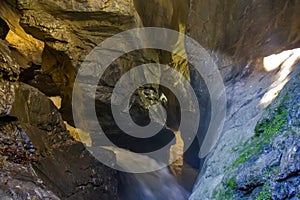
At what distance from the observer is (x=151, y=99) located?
31.4 feet

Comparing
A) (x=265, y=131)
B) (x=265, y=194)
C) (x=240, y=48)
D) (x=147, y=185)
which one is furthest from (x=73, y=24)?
(x=265, y=194)

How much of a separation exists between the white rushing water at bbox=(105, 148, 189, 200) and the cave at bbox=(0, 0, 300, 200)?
0.14 feet

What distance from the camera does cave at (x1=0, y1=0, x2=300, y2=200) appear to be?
278 centimetres

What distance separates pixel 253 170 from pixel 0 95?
4.93m

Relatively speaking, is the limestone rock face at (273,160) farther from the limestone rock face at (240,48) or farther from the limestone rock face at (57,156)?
the limestone rock face at (57,156)

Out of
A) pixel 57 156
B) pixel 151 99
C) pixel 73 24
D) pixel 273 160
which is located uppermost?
pixel 73 24

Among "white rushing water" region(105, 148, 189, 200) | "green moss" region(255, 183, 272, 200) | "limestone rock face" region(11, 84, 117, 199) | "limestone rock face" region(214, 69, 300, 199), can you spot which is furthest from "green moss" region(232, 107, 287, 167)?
"white rushing water" region(105, 148, 189, 200)

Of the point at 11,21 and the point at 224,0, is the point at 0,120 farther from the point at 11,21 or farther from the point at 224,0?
the point at 224,0

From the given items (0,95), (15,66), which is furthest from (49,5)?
(0,95)

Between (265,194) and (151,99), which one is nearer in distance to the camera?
(265,194)

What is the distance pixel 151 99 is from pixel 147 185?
9.03 ft

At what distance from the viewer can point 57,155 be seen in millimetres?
6309

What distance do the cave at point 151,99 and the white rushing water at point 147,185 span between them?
43 mm

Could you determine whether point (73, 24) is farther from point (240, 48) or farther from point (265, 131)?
point (265, 131)
